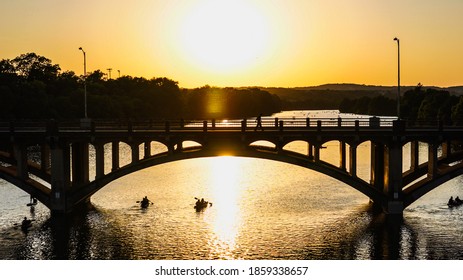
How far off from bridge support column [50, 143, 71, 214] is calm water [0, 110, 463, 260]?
160 cm

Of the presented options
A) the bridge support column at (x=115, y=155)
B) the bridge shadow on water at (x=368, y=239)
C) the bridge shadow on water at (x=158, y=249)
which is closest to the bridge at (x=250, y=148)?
the bridge support column at (x=115, y=155)

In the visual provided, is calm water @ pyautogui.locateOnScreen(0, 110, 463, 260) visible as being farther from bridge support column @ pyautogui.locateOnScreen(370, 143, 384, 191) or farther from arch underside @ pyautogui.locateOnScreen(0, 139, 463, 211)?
bridge support column @ pyautogui.locateOnScreen(370, 143, 384, 191)

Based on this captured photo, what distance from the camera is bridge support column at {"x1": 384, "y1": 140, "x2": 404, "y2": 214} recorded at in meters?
58.1

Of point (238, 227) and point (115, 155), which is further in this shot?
point (115, 155)

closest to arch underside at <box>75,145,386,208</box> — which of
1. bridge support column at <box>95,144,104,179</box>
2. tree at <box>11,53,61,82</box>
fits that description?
bridge support column at <box>95,144,104,179</box>

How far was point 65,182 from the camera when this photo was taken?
5959 cm

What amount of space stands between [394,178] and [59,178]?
28.5 metres

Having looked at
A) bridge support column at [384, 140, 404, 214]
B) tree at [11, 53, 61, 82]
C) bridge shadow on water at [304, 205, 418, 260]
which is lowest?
bridge shadow on water at [304, 205, 418, 260]

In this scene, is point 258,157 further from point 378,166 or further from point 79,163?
point 79,163

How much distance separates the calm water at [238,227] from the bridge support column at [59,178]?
5.23 ft

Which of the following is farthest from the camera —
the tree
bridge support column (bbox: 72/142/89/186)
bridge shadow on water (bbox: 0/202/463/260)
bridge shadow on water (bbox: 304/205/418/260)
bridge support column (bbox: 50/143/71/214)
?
the tree

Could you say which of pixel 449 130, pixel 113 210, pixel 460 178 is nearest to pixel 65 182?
pixel 113 210

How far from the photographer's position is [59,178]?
59250mm

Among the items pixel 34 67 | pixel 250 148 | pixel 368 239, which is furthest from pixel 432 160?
pixel 34 67
